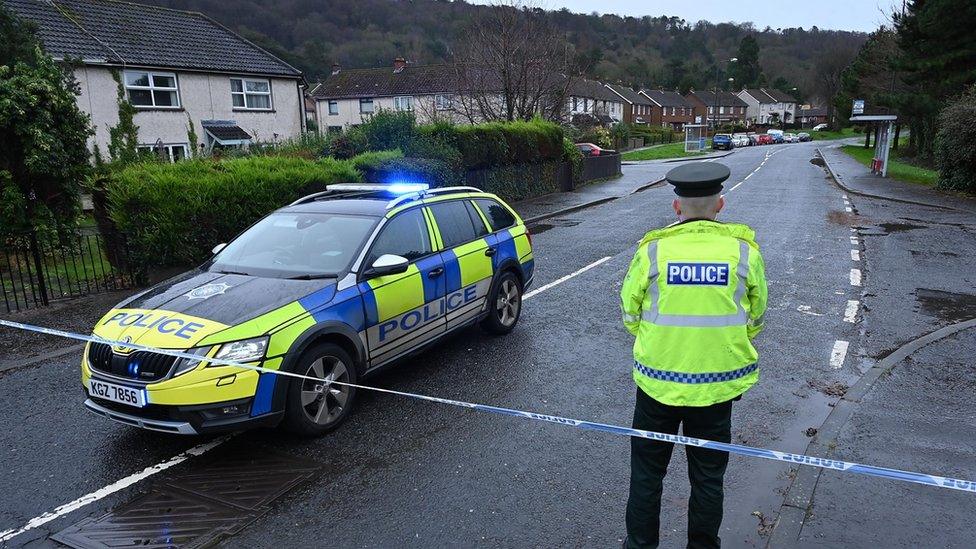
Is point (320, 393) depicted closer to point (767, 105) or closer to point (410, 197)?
point (410, 197)

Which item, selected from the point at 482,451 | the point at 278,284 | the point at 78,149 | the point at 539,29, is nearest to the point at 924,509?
the point at 482,451

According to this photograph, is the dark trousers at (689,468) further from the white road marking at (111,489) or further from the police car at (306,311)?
the white road marking at (111,489)

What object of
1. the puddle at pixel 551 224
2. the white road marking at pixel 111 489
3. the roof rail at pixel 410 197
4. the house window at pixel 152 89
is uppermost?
the house window at pixel 152 89

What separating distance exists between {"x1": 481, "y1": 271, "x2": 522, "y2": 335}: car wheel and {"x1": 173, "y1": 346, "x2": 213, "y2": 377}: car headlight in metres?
3.15

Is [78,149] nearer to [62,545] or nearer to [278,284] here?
[278,284]

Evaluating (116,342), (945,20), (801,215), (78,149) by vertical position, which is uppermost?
(945,20)

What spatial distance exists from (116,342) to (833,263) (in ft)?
34.3

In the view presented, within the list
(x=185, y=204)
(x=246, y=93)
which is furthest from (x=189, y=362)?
(x=246, y=93)

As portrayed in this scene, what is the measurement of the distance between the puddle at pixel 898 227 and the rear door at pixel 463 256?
1140cm

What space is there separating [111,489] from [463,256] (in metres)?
3.43

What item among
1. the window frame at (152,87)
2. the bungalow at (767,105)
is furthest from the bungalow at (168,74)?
the bungalow at (767,105)

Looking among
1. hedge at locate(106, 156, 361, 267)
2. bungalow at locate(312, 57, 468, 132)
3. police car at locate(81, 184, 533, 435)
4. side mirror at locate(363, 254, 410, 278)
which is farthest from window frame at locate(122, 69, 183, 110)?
bungalow at locate(312, 57, 468, 132)

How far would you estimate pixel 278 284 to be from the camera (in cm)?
480

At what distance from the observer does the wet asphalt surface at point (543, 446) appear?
3.56 meters
